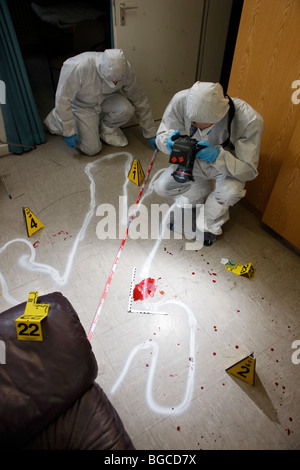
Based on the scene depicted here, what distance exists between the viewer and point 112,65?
88.8 inches

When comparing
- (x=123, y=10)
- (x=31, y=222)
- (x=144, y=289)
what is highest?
(x=123, y=10)

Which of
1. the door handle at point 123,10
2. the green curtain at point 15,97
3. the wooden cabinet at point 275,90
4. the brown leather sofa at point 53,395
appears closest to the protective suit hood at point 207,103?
the wooden cabinet at point 275,90

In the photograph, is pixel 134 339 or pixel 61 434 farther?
pixel 134 339

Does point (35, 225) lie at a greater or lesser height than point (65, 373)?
lesser

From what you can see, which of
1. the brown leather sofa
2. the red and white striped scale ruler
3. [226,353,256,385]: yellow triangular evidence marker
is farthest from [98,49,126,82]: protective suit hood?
[226,353,256,385]: yellow triangular evidence marker

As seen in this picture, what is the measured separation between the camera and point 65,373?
0.99 meters

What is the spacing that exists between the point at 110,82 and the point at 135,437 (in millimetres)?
2337

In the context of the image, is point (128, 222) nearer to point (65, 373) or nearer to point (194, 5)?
point (65, 373)

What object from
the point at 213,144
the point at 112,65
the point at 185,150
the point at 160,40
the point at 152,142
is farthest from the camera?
the point at 152,142

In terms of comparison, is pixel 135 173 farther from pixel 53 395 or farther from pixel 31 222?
pixel 53 395

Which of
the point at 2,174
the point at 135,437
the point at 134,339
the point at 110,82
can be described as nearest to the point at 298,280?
the point at 134,339

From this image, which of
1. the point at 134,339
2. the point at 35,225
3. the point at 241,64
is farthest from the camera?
the point at 35,225

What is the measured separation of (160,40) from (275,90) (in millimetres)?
1424

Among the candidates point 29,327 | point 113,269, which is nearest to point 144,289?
point 113,269
